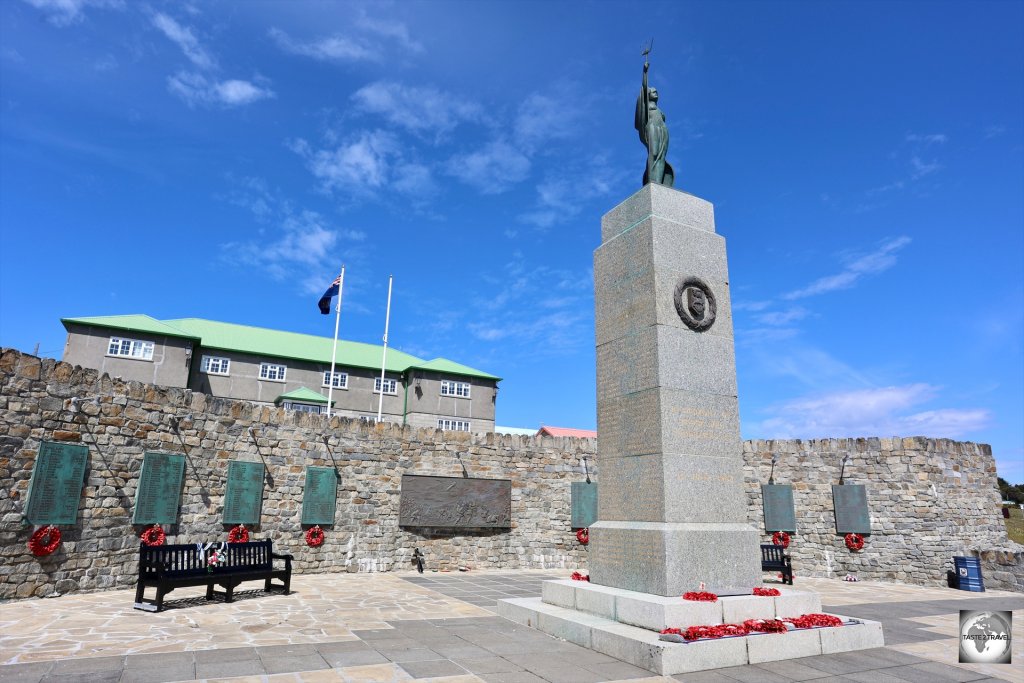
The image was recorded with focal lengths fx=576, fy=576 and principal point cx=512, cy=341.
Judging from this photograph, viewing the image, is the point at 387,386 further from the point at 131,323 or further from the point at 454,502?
the point at 454,502

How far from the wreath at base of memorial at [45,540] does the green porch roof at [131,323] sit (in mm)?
19617

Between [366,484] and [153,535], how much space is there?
435cm

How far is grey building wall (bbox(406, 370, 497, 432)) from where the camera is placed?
31328 mm

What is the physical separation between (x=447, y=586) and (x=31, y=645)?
22.0 ft

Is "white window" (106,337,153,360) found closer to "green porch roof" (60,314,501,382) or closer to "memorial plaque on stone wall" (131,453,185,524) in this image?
"green porch roof" (60,314,501,382)

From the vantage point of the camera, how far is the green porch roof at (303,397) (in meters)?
27.3

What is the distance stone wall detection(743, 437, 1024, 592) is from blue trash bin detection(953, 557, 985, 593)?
406 millimetres

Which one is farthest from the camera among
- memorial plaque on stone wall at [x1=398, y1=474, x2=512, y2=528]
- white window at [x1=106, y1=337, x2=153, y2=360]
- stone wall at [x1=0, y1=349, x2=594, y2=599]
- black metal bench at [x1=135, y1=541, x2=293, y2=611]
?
white window at [x1=106, y1=337, x2=153, y2=360]

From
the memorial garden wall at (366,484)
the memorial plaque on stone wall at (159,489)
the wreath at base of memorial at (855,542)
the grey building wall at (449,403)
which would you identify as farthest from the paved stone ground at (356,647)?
the grey building wall at (449,403)

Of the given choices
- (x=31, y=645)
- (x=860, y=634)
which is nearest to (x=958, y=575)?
(x=860, y=634)

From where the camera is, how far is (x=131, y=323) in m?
26.0

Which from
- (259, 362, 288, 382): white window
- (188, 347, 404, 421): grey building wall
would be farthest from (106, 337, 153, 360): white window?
(259, 362, 288, 382): white window

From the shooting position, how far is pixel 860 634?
6.07m

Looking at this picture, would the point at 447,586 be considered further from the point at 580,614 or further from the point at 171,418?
the point at 171,418
